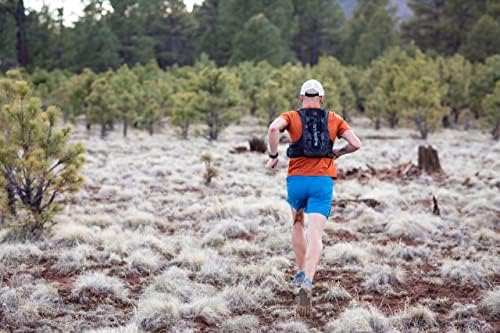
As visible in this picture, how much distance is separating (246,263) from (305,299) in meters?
1.85

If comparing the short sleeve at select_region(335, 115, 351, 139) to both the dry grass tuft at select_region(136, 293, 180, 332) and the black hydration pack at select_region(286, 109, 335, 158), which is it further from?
the dry grass tuft at select_region(136, 293, 180, 332)

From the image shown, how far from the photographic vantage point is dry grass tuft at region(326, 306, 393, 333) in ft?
13.9

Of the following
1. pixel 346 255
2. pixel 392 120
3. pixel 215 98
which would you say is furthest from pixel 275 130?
pixel 392 120

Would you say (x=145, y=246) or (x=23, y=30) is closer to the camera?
(x=145, y=246)

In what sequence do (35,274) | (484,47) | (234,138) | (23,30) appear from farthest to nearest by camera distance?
1. (484,47)
2. (23,30)
3. (234,138)
4. (35,274)

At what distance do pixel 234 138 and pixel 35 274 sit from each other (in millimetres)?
19885

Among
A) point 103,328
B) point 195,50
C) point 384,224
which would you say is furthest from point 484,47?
point 103,328

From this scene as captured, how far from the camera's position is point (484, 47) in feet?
116

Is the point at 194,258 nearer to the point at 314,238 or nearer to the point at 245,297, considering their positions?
the point at 245,297

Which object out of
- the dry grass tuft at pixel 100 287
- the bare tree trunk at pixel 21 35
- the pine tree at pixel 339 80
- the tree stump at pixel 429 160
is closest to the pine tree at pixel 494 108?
the pine tree at pixel 339 80

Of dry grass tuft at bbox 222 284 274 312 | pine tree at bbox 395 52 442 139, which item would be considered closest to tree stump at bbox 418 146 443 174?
dry grass tuft at bbox 222 284 274 312

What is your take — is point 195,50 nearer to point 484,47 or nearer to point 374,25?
point 374,25

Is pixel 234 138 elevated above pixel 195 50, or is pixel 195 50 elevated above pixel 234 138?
pixel 195 50

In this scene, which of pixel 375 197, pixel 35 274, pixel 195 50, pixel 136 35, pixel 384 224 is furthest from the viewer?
pixel 195 50
